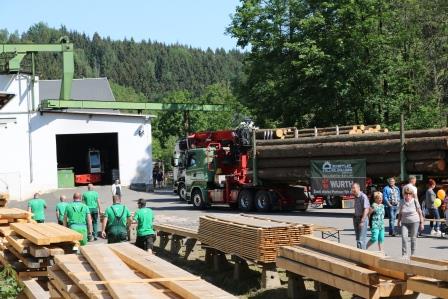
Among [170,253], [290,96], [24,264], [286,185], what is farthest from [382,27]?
[24,264]

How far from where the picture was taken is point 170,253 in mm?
18609

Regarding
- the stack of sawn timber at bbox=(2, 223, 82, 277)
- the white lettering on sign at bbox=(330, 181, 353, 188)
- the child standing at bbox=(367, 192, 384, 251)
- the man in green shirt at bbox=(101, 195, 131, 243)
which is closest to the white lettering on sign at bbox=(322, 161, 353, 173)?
the white lettering on sign at bbox=(330, 181, 353, 188)

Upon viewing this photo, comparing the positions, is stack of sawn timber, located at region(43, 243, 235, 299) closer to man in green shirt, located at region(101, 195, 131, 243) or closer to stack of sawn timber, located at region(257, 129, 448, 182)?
man in green shirt, located at region(101, 195, 131, 243)

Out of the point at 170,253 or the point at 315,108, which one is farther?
the point at 315,108

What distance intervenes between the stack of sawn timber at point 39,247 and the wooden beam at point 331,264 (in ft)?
12.1

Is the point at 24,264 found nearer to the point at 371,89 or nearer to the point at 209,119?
the point at 371,89

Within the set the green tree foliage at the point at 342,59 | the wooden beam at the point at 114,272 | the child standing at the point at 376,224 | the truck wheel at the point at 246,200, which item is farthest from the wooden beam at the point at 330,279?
the green tree foliage at the point at 342,59

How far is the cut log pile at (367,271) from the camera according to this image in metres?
7.95

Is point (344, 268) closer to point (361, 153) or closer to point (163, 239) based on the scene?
point (163, 239)

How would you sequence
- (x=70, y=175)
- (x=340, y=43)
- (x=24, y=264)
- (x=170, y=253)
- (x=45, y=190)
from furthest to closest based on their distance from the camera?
(x=70, y=175) < (x=45, y=190) < (x=340, y=43) < (x=170, y=253) < (x=24, y=264)

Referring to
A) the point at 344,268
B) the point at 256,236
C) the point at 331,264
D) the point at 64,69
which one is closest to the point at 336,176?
the point at 256,236

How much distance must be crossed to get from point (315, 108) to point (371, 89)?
3.24 metres

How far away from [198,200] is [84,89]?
35.7 meters

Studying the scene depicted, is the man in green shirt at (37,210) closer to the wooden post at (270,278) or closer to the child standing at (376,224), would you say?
the wooden post at (270,278)
